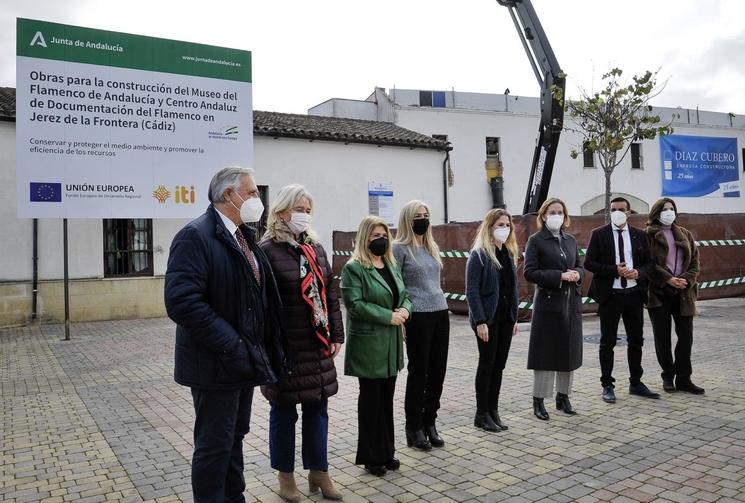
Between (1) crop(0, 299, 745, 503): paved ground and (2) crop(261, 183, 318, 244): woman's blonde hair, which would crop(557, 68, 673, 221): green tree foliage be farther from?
(2) crop(261, 183, 318, 244): woman's blonde hair

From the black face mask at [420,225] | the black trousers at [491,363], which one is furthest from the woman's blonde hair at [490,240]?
the black face mask at [420,225]

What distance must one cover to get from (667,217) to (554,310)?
→ 201 cm

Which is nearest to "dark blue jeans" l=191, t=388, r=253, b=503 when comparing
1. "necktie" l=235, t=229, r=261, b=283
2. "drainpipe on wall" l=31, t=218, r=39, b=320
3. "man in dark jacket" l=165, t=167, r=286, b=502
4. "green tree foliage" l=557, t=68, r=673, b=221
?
"man in dark jacket" l=165, t=167, r=286, b=502

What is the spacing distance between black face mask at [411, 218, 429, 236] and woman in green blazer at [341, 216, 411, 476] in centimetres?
50

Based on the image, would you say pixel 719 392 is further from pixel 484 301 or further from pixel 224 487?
pixel 224 487

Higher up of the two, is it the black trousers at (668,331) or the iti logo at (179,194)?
the iti logo at (179,194)

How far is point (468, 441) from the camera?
521cm

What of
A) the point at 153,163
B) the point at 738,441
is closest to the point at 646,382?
the point at 738,441

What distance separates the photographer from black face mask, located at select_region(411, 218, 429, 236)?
5.03m

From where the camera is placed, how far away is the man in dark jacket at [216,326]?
309 centimetres

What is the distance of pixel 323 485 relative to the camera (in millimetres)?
4094

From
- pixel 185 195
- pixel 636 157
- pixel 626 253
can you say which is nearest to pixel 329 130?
pixel 185 195

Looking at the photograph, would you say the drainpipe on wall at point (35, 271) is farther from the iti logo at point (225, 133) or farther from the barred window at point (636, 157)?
the barred window at point (636, 157)

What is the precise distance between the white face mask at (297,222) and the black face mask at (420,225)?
1.20m
